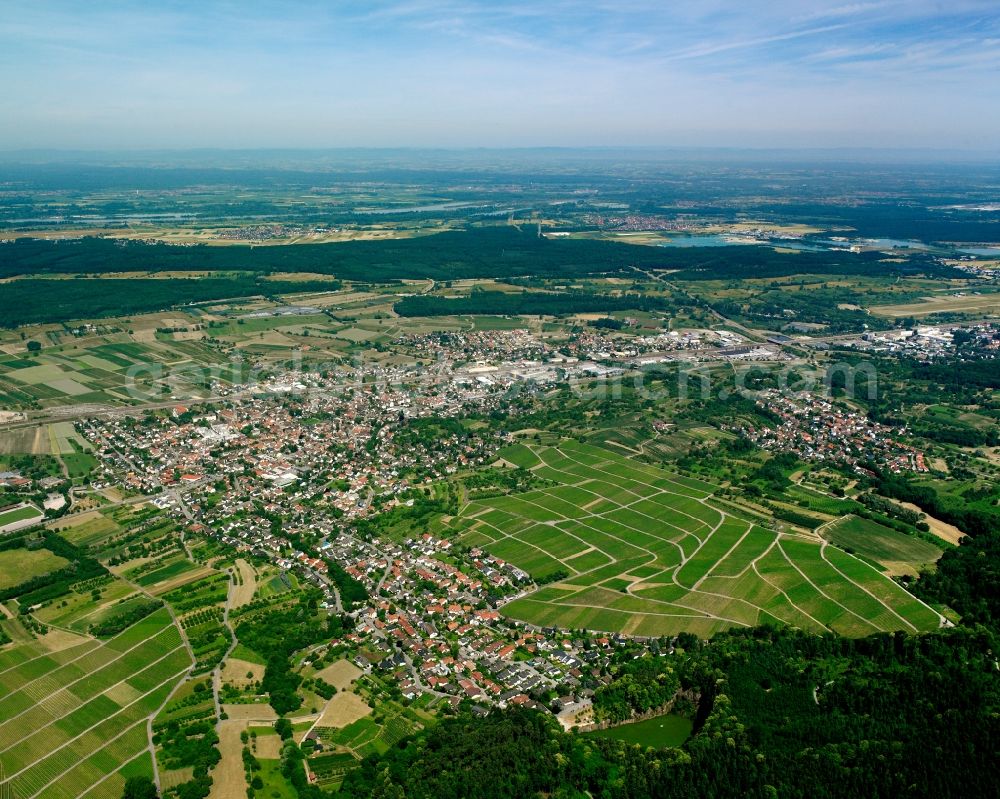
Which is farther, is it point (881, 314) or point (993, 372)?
point (881, 314)

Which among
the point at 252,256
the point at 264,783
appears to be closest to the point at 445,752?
the point at 264,783

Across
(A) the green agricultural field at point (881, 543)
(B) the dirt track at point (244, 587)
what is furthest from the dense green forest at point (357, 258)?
(A) the green agricultural field at point (881, 543)

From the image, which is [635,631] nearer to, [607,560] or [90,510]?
[607,560]

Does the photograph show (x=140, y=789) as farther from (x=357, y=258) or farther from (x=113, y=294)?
(x=357, y=258)

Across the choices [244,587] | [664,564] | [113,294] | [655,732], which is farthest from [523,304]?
[655,732]

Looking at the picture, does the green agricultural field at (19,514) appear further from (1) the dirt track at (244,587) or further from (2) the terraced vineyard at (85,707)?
(1) the dirt track at (244,587)

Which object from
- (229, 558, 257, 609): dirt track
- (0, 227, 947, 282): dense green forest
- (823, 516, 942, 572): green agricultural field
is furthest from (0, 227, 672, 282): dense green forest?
(823, 516, 942, 572): green agricultural field
